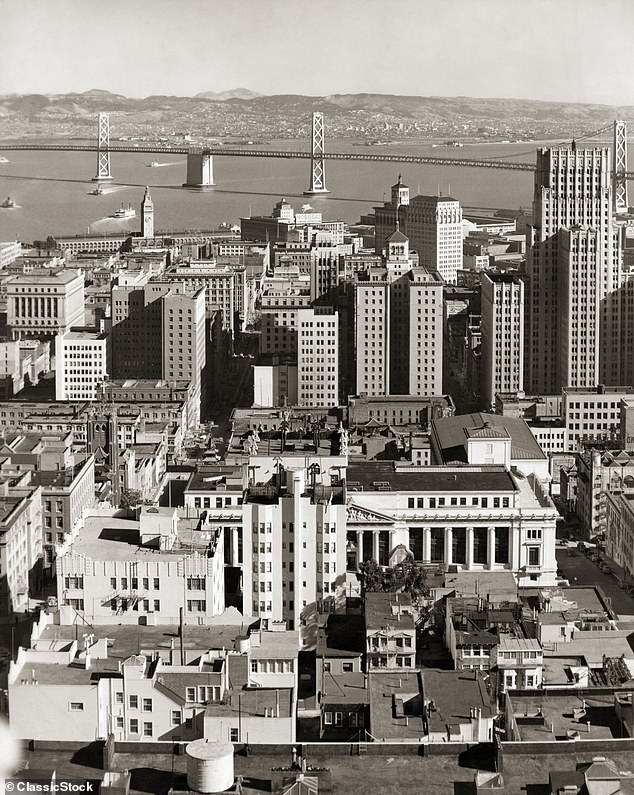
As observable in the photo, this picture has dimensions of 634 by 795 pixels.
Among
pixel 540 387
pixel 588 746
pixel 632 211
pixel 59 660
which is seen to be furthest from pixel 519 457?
pixel 632 211

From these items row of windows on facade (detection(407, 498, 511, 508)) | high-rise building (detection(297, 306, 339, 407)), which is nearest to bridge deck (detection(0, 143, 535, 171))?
high-rise building (detection(297, 306, 339, 407))

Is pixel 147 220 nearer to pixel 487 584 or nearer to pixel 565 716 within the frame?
pixel 487 584

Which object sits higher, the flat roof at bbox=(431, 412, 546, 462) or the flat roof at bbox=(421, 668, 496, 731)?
the flat roof at bbox=(431, 412, 546, 462)

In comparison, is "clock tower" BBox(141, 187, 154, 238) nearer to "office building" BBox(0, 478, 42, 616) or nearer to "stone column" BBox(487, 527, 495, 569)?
"office building" BBox(0, 478, 42, 616)

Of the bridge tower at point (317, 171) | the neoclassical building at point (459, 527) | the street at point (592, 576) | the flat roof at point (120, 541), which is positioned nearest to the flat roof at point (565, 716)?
the flat roof at point (120, 541)

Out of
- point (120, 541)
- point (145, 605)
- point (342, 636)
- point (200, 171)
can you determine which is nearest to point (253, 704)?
point (145, 605)

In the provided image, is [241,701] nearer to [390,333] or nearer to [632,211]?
[390,333]
